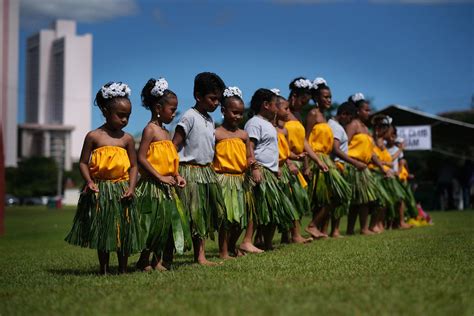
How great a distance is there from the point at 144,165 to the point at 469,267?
8.34 ft

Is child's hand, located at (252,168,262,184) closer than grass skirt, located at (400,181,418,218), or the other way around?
child's hand, located at (252,168,262,184)

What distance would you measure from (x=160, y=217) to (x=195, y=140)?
93 cm

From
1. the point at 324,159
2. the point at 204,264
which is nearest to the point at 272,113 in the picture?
the point at 324,159

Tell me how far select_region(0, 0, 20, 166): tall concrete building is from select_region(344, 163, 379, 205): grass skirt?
106 metres

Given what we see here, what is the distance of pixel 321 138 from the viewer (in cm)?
926

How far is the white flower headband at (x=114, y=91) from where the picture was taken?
5.90 meters

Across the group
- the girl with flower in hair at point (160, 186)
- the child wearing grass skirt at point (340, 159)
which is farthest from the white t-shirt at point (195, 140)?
the child wearing grass skirt at point (340, 159)

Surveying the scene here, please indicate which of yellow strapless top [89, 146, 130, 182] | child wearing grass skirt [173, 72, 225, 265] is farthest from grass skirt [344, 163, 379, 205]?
yellow strapless top [89, 146, 130, 182]

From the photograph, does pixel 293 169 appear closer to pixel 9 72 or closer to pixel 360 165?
pixel 360 165

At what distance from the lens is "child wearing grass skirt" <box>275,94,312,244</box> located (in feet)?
26.6

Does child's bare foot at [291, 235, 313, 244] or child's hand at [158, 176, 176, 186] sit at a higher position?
child's hand at [158, 176, 176, 186]

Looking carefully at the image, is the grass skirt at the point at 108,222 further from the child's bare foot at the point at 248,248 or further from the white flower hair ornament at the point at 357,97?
the white flower hair ornament at the point at 357,97

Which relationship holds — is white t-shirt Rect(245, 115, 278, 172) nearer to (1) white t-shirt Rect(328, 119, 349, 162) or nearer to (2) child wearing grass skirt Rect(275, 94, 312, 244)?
(2) child wearing grass skirt Rect(275, 94, 312, 244)

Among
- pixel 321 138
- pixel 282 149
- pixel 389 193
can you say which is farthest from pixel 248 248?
pixel 389 193
